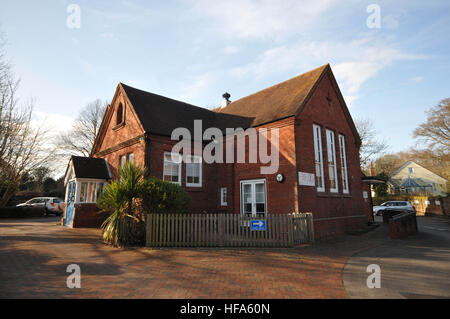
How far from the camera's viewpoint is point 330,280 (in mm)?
5977

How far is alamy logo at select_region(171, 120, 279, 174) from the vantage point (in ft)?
43.4

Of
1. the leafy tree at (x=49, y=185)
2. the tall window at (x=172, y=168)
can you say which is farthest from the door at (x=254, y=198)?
the leafy tree at (x=49, y=185)

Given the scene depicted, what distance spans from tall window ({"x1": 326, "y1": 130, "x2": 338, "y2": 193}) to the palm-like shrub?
1040 cm

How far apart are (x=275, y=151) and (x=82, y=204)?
1189 cm

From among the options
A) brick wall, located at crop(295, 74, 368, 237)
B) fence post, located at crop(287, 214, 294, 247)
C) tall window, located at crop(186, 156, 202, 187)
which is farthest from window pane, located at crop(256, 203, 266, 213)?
tall window, located at crop(186, 156, 202, 187)

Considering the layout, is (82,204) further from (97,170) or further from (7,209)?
(7,209)

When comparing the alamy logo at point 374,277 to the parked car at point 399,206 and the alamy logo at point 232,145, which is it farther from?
the parked car at point 399,206

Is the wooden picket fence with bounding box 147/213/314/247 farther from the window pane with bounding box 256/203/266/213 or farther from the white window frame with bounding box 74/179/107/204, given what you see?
the white window frame with bounding box 74/179/107/204

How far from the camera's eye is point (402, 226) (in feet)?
43.2

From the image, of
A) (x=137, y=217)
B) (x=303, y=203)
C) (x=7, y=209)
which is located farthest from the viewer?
(x=7, y=209)

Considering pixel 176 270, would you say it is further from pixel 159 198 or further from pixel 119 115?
pixel 119 115

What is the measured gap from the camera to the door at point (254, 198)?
1324 cm

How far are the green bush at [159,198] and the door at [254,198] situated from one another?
4.41m
